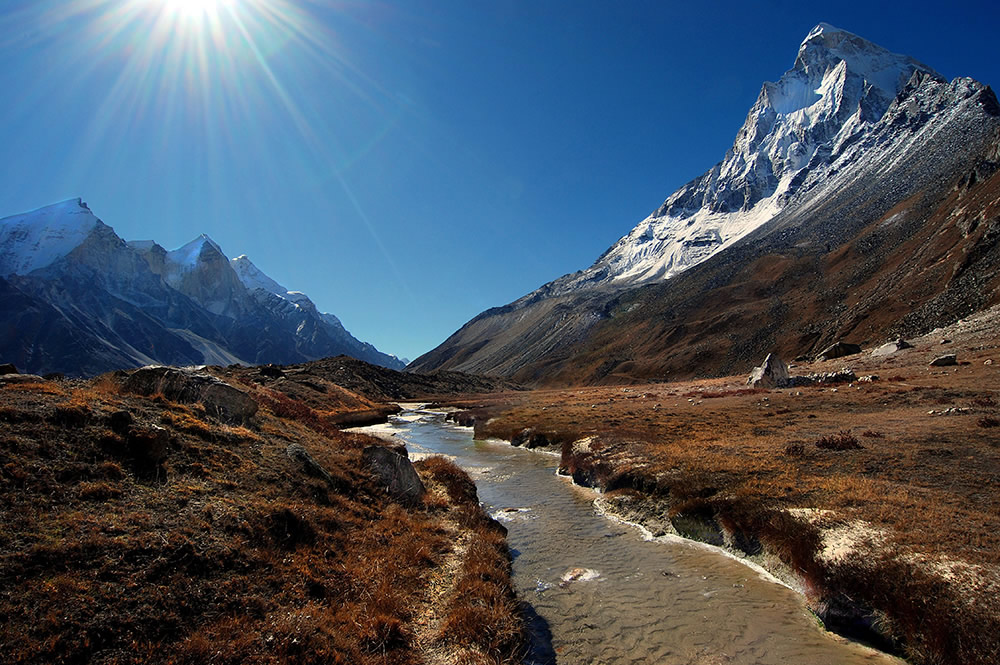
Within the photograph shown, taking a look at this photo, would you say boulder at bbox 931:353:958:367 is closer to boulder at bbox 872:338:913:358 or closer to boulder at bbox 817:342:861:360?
boulder at bbox 872:338:913:358

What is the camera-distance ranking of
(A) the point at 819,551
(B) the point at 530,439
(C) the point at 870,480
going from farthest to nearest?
(B) the point at 530,439 → (C) the point at 870,480 → (A) the point at 819,551

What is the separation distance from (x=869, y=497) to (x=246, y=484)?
19247 mm

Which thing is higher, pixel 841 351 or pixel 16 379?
pixel 841 351

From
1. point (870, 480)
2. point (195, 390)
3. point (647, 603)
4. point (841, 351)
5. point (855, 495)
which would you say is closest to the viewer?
point (647, 603)

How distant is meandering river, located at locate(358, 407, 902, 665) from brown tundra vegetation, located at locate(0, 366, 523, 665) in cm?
138

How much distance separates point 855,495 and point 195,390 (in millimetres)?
25035

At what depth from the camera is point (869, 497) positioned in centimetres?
1403

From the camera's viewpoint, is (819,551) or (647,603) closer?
(647,603)

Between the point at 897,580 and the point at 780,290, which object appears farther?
the point at 780,290

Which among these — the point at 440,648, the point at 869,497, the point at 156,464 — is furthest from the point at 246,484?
the point at 869,497

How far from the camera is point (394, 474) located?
1914cm

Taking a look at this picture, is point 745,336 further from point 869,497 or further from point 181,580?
point 181,580

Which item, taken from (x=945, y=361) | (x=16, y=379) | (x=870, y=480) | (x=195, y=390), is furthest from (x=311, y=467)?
(x=945, y=361)

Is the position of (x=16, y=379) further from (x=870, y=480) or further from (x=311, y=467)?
(x=870, y=480)
